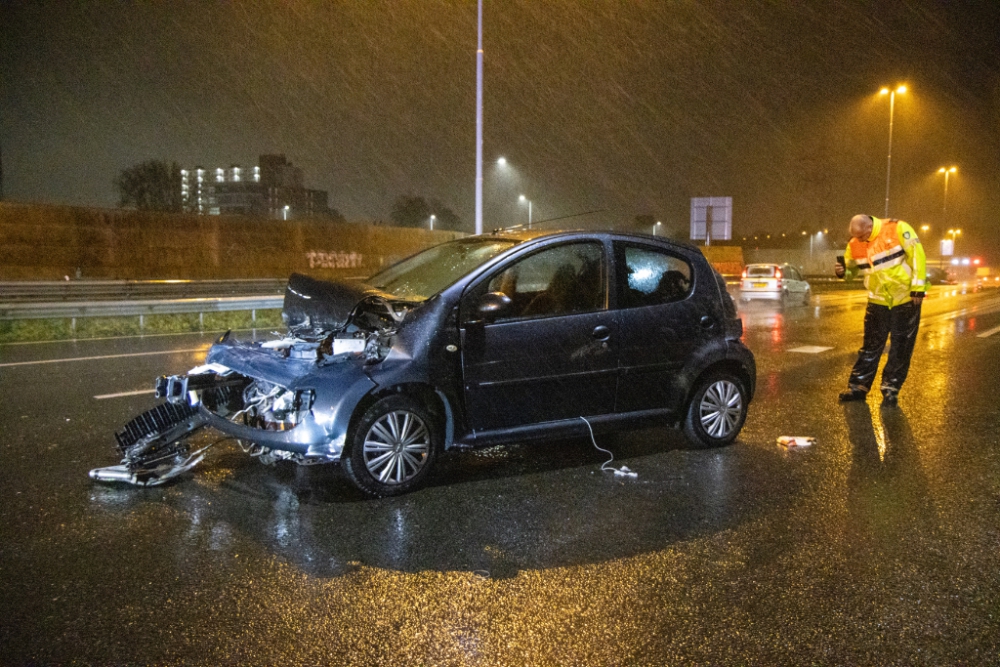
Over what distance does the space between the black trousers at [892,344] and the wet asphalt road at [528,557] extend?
1.52 m

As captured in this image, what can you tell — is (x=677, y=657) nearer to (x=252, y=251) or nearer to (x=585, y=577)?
(x=585, y=577)

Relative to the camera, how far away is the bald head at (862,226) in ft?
28.0

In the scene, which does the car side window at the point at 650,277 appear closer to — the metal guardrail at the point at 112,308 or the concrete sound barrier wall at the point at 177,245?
the metal guardrail at the point at 112,308

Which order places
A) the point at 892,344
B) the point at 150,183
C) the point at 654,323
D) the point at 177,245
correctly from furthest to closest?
the point at 150,183 → the point at 177,245 → the point at 892,344 → the point at 654,323

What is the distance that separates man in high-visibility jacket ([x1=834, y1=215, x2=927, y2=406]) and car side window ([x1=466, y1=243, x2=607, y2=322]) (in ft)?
12.0

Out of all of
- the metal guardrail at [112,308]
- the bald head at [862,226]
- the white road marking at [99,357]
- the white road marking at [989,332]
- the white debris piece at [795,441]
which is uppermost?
the bald head at [862,226]

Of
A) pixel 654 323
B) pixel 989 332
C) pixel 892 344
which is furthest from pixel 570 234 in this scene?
pixel 989 332

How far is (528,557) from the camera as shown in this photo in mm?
4320

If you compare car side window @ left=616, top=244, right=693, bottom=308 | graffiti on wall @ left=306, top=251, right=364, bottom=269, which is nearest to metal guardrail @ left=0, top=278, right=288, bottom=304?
graffiti on wall @ left=306, top=251, right=364, bottom=269

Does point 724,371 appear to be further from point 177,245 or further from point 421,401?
point 177,245

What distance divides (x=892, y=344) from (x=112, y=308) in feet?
46.8

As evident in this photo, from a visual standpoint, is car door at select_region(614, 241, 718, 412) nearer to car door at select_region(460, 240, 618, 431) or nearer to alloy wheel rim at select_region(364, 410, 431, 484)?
car door at select_region(460, 240, 618, 431)

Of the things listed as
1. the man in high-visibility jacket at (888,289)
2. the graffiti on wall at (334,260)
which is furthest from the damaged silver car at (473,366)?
the graffiti on wall at (334,260)

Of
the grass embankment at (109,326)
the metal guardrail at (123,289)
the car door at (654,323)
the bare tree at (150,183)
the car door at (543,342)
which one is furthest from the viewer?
the bare tree at (150,183)
